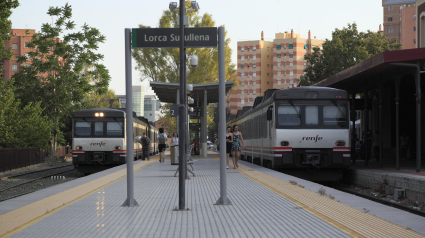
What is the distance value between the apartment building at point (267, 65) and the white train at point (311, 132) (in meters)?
111

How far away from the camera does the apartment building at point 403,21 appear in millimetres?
103750

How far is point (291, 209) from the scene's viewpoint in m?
9.35

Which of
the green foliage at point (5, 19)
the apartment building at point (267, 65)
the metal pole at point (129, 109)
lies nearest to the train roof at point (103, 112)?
the green foliage at point (5, 19)

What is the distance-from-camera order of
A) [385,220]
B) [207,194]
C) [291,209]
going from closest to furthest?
[385,220] → [291,209] → [207,194]

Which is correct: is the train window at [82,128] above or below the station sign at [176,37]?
below

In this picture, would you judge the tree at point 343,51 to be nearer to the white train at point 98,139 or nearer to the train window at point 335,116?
the white train at point 98,139

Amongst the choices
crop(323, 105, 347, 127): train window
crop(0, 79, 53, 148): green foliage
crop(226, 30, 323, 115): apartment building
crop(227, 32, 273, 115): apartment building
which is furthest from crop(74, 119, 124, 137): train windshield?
crop(227, 32, 273, 115): apartment building

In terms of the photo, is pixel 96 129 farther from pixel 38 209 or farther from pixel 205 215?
pixel 205 215

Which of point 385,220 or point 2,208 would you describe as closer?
point 385,220

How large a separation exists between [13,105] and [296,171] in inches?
825

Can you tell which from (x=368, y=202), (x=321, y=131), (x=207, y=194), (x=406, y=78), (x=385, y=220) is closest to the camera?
(x=385, y=220)

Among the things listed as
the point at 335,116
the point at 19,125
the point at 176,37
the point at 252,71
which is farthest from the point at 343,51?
the point at 252,71

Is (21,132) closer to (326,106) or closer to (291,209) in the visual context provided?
(326,106)

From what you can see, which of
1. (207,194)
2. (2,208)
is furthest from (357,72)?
(2,208)
